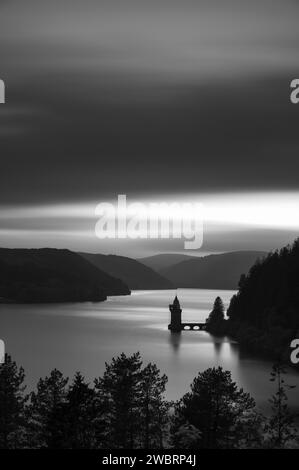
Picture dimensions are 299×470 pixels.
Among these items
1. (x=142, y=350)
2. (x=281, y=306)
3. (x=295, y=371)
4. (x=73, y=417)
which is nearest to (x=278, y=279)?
(x=281, y=306)

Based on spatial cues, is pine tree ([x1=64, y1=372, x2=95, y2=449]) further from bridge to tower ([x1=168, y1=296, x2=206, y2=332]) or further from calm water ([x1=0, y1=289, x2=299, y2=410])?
bridge to tower ([x1=168, y1=296, x2=206, y2=332])

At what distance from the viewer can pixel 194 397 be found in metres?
32.7

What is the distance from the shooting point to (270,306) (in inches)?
3570

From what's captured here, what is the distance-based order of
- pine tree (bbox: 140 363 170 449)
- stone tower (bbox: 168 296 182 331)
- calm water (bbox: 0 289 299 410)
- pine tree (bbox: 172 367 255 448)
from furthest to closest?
stone tower (bbox: 168 296 182 331) < calm water (bbox: 0 289 299 410) < pine tree (bbox: 140 363 170 449) < pine tree (bbox: 172 367 255 448)

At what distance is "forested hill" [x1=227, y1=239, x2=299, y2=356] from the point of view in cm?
7819

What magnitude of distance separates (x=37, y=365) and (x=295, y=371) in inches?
787

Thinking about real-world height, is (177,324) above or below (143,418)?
above

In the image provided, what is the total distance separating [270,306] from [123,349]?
16.6m

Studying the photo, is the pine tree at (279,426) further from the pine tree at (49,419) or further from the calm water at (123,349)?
the calm water at (123,349)

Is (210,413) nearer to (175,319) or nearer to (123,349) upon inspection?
(123,349)

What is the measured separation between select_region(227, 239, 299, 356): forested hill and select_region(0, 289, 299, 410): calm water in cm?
239

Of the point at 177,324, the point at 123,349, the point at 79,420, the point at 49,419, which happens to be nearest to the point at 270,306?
the point at 123,349

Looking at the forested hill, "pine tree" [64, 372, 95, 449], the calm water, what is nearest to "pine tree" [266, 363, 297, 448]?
"pine tree" [64, 372, 95, 449]
